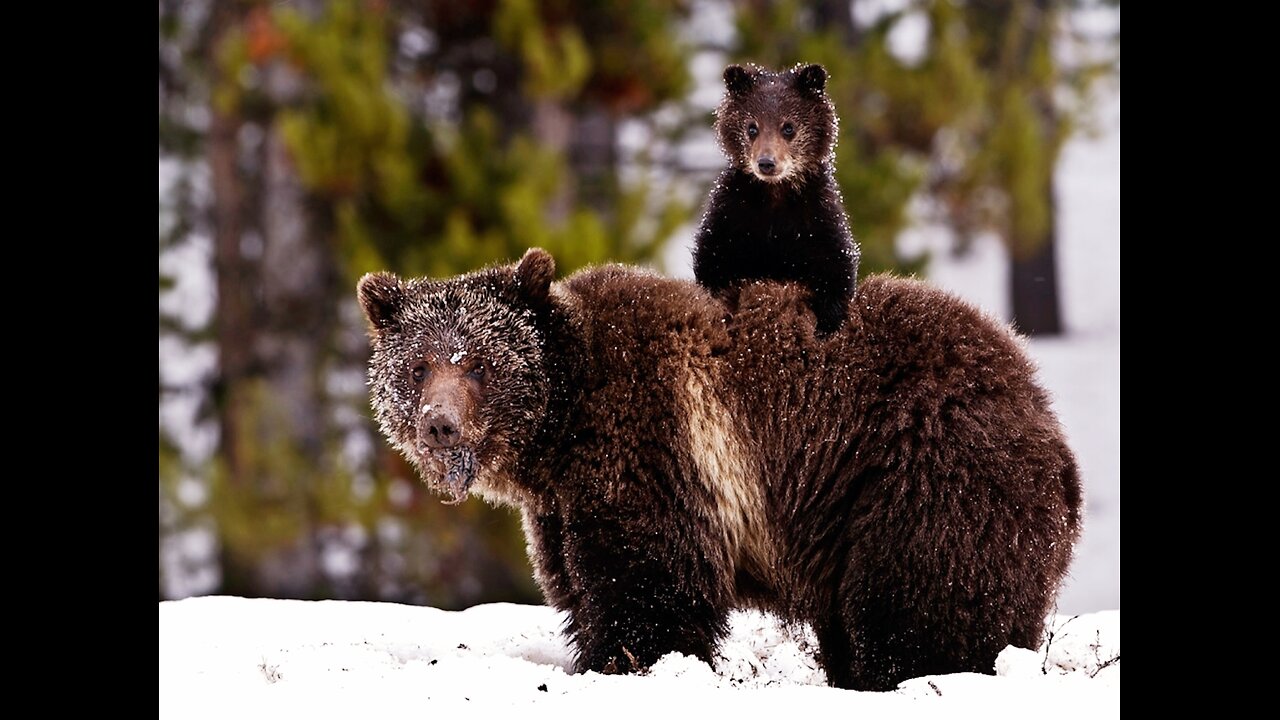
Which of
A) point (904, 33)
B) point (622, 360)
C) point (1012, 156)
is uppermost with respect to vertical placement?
point (904, 33)

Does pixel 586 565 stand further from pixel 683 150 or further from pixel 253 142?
pixel 253 142

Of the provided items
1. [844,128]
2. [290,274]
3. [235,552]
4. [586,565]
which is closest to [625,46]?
[844,128]

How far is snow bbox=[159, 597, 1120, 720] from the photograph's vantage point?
5.25 metres

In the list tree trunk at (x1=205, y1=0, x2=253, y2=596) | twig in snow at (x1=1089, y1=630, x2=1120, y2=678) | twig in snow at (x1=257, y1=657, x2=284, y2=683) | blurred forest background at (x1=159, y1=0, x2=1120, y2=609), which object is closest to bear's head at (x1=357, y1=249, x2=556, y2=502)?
twig in snow at (x1=257, y1=657, x2=284, y2=683)

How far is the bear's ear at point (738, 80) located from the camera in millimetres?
7005

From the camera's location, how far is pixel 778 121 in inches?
265

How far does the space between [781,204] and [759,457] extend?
1247 millimetres

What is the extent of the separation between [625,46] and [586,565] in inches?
347

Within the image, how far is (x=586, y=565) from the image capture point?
6.09m

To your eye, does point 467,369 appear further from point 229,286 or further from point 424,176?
point 229,286

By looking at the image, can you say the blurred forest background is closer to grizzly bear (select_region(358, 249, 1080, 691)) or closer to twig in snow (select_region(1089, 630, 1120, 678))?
grizzly bear (select_region(358, 249, 1080, 691))

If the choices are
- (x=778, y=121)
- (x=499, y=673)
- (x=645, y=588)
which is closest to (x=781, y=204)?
(x=778, y=121)

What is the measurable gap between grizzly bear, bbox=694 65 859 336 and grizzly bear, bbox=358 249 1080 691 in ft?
0.45
